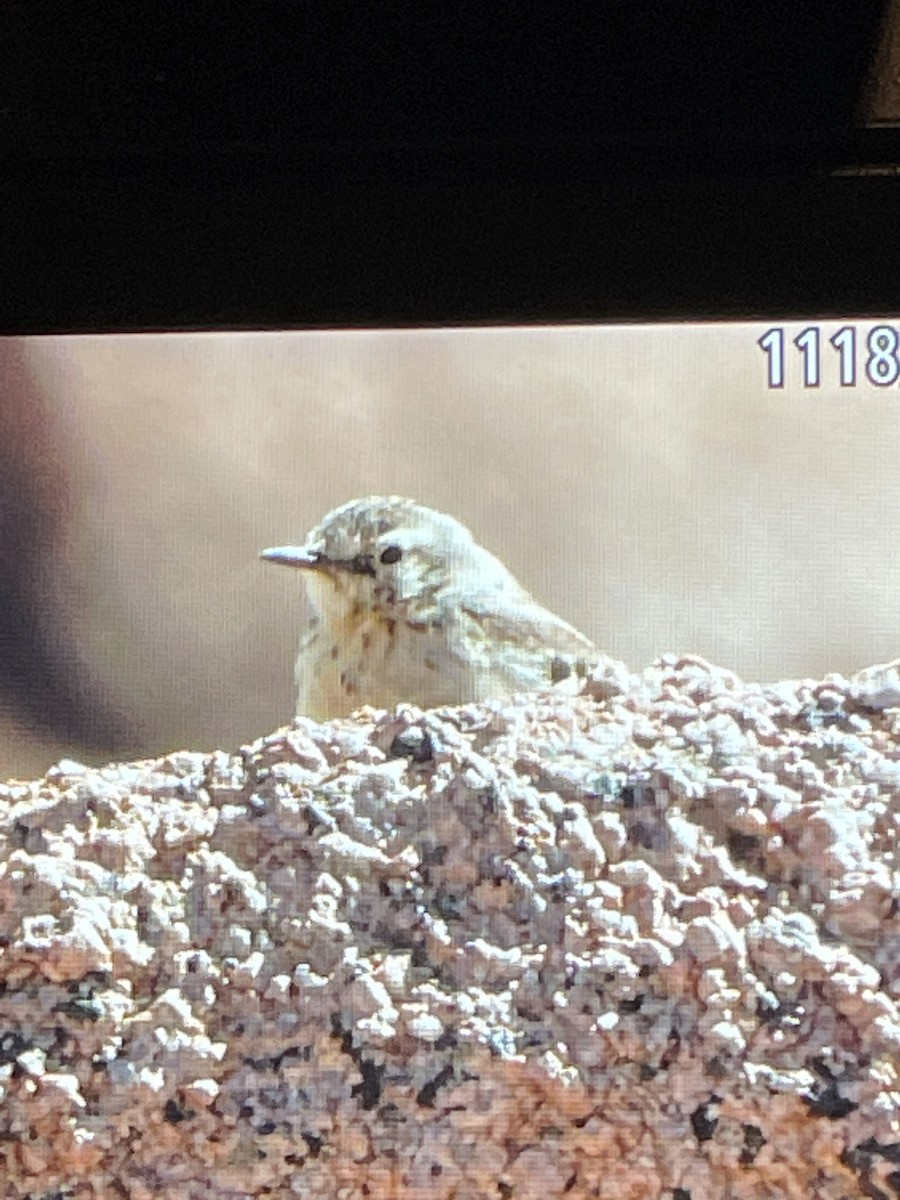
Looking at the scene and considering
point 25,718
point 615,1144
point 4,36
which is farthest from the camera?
point 4,36

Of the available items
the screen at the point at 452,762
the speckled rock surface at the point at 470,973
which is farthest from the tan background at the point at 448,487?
the speckled rock surface at the point at 470,973

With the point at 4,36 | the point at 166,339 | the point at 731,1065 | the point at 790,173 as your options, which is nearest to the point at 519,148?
the point at 790,173

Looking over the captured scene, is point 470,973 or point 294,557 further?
point 294,557

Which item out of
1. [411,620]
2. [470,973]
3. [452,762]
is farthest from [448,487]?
[470,973]

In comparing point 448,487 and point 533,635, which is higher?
point 448,487

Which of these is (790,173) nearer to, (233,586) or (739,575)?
(739,575)

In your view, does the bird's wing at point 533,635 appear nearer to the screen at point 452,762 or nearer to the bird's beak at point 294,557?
the screen at point 452,762

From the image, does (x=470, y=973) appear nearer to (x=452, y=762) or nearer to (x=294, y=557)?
(x=452, y=762)

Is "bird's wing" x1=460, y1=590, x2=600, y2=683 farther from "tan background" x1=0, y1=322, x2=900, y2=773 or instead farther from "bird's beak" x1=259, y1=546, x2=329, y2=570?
"bird's beak" x1=259, y1=546, x2=329, y2=570
